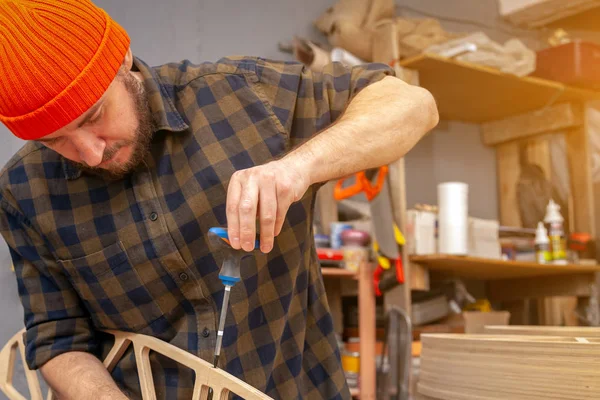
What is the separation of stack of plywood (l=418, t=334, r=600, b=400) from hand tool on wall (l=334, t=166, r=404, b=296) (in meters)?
1.30

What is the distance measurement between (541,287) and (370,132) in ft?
7.62

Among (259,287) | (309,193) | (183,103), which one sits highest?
(183,103)

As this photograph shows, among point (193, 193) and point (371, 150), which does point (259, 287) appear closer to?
point (193, 193)

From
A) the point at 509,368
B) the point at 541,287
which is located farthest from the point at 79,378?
the point at 541,287

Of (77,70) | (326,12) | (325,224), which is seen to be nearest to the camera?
(77,70)

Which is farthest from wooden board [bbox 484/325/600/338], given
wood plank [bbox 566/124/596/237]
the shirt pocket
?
wood plank [bbox 566/124/596/237]

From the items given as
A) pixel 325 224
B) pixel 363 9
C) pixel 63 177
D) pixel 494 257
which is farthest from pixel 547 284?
pixel 63 177

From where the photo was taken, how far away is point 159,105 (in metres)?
1.03

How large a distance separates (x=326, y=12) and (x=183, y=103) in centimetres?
184

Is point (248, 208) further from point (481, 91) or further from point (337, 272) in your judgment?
point (481, 91)

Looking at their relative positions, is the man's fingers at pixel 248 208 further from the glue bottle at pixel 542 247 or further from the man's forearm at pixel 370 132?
the glue bottle at pixel 542 247

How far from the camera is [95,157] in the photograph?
0.94 metres

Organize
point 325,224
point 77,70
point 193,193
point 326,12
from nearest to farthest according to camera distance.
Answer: point 77,70 → point 193,193 → point 325,224 → point 326,12

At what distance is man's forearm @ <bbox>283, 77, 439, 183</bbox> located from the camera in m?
0.83
